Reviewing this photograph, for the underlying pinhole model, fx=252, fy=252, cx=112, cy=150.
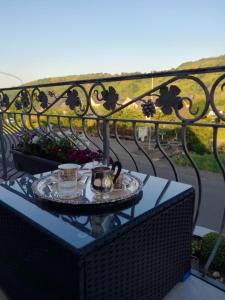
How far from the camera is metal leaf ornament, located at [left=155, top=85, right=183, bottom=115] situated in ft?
4.65

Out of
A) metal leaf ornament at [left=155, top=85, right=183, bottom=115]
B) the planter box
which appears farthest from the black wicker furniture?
the planter box

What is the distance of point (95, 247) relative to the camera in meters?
0.87

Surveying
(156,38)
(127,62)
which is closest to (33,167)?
(156,38)

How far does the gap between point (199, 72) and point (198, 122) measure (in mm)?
271

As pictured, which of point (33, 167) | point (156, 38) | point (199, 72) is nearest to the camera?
Result: point (199, 72)

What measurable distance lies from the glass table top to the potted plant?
116cm

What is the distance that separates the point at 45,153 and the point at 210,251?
197 cm

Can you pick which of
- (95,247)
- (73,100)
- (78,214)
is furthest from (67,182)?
(73,100)

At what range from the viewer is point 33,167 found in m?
2.88

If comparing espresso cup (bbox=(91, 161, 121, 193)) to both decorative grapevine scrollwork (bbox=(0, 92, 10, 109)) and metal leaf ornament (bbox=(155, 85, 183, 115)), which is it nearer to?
metal leaf ornament (bbox=(155, 85, 183, 115))

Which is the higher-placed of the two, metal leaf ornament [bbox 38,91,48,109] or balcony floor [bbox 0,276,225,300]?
metal leaf ornament [bbox 38,91,48,109]

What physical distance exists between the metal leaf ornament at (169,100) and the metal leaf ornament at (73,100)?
0.85 m

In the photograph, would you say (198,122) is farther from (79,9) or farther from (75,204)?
(79,9)

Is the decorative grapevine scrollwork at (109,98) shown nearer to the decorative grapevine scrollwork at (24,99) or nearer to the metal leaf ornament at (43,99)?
the metal leaf ornament at (43,99)
